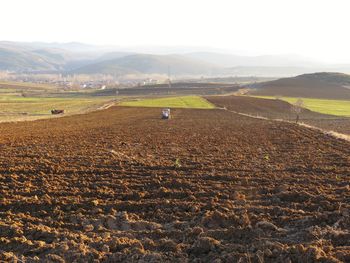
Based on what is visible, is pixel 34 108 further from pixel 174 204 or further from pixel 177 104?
pixel 174 204

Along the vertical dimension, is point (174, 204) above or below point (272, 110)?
below

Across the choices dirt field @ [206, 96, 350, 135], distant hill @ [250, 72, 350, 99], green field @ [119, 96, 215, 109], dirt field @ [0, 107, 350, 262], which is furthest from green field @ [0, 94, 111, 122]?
distant hill @ [250, 72, 350, 99]

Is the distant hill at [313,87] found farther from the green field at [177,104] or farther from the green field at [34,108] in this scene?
the green field at [34,108]

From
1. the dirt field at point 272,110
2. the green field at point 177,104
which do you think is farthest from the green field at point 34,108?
the dirt field at point 272,110

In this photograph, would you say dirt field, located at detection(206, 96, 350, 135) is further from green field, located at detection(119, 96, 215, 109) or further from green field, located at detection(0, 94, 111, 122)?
green field, located at detection(0, 94, 111, 122)

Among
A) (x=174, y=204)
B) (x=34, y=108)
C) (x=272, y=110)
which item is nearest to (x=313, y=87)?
(x=272, y=110)

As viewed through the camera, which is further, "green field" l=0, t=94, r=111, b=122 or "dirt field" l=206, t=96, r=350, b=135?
"dirt field" l=206, t=96, r=350, b=135

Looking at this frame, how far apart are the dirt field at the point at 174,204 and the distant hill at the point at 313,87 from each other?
76.9m

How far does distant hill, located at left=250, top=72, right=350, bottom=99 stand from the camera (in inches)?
3812

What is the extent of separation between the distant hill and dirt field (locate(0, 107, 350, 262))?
76.9 m

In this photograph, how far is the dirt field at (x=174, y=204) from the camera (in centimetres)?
948

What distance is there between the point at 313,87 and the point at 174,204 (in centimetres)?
10588

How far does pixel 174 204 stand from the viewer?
1274 centimetres

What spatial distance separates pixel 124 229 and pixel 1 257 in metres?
3.06
